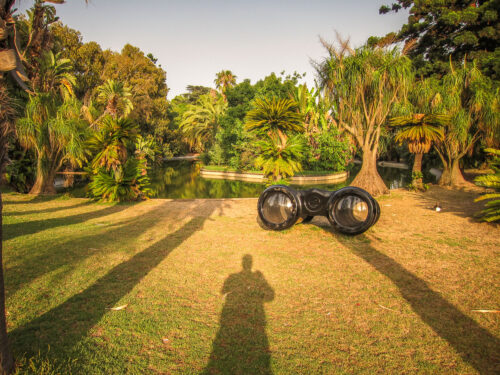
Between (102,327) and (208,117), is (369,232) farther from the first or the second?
(208,117)

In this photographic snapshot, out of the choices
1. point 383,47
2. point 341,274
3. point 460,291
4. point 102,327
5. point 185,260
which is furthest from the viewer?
point 383,47

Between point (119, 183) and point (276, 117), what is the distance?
297 inches

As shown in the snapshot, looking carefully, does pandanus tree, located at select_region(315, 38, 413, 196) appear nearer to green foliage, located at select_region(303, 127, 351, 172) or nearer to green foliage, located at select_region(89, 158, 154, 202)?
green foliage, located at select_region(89, 158, 154, 202)

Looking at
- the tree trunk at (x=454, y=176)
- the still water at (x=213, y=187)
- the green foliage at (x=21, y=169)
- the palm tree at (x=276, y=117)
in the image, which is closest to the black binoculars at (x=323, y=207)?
the palm tree at (x=276, y=117)

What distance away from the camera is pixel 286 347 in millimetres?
3145

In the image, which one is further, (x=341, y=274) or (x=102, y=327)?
(x=341, y=274)

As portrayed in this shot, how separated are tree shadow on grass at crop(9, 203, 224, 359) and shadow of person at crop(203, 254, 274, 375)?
157 cm

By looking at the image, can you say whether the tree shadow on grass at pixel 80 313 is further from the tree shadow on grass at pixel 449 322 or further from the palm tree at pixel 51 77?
the palm tree at pixel 51 77

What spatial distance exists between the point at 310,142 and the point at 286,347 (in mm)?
29689

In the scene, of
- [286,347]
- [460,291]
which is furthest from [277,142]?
[286,347]

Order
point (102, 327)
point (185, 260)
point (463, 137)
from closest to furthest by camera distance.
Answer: point (102, 327) < point (185, 260) < point (463, 137)

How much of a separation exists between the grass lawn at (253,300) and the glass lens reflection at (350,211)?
500 mm

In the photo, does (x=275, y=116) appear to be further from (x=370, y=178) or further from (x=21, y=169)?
(x=21, y=169)

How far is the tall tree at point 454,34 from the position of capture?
18869mm
